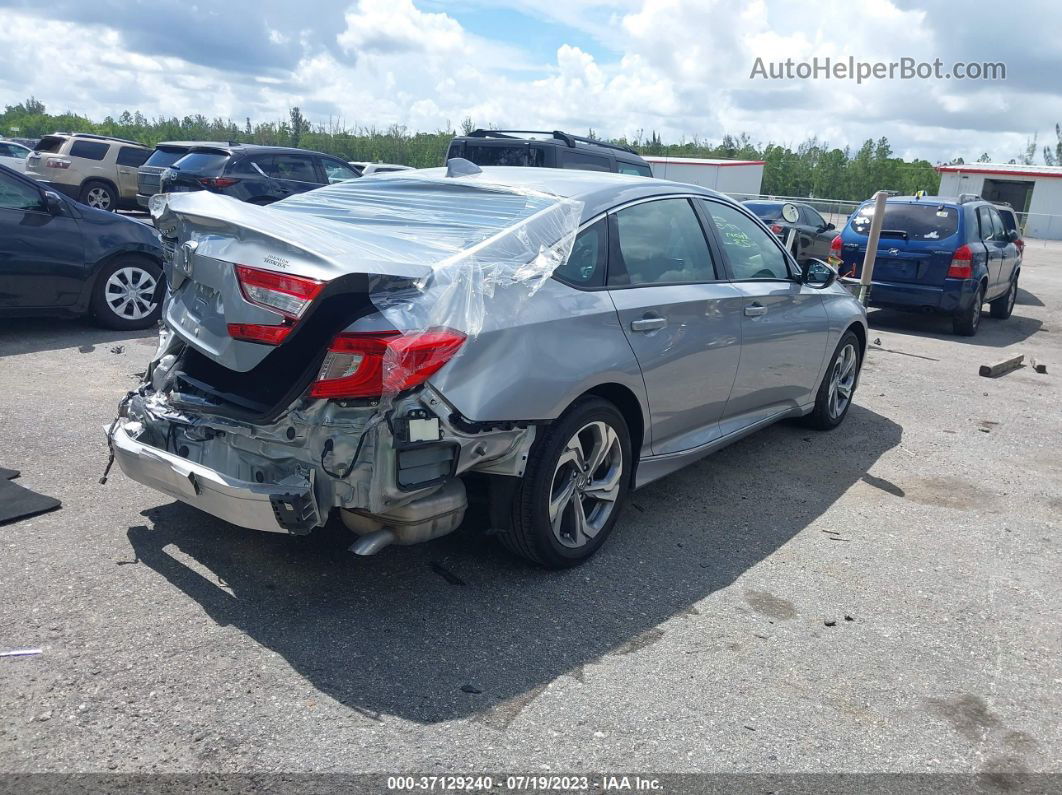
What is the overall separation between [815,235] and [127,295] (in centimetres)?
1369

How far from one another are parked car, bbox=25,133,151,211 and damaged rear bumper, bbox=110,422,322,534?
18778 mm

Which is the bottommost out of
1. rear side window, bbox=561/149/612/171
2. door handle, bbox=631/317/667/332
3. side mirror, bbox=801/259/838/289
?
door handle, bbox=631/317/667/332

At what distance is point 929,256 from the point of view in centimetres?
1124

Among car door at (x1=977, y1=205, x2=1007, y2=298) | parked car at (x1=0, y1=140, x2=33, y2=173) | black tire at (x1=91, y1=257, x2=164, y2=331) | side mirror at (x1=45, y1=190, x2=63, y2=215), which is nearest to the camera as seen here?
side mirror at (x1=45, y1=190, x2=63, y2=215)

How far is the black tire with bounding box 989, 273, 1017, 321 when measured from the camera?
1352 cm

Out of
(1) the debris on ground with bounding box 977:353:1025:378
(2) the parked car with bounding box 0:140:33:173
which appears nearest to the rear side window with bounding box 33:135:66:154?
(2) the parked car with bounding box 0:140:33:173

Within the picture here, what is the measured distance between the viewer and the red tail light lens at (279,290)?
10.5ft

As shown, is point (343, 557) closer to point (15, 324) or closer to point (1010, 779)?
point (1010, 779)

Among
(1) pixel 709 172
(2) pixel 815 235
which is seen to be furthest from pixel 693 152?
(2) pixel 815 235

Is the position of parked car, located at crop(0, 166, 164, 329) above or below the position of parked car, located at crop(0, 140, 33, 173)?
below

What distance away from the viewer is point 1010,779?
2.82 meters

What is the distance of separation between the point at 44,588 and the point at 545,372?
2.20 metres

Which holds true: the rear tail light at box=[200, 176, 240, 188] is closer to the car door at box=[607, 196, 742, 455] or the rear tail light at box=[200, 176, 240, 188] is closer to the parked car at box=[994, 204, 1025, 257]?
the car door at box=[607, 196, 742, 455]

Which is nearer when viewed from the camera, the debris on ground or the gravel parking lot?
the gravel parking lot
